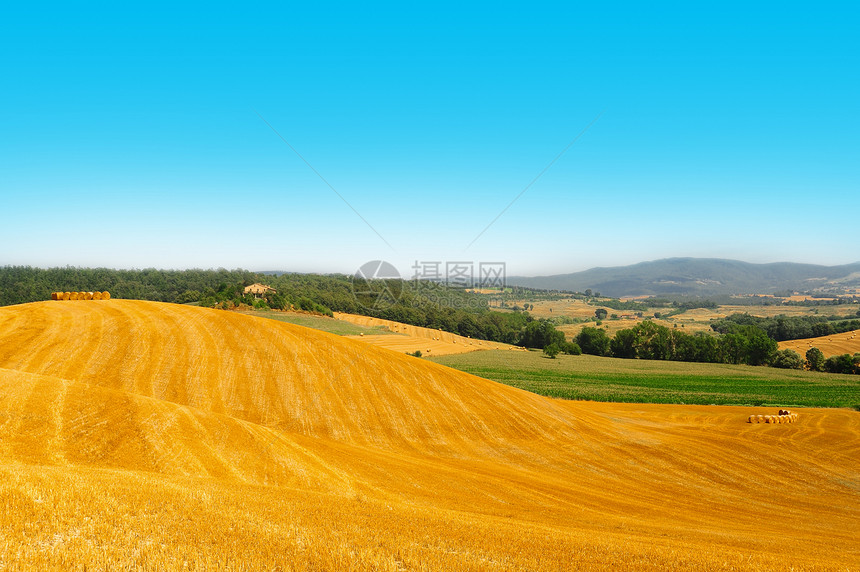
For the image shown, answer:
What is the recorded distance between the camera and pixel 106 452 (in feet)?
52.0

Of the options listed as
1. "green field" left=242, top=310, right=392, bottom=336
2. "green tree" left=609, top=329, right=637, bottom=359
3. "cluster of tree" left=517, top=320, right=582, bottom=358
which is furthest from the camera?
"cluster of tree" left=517, top=320, right=582, bottom=358

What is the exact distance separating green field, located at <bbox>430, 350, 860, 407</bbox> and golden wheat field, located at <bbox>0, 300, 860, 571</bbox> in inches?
663

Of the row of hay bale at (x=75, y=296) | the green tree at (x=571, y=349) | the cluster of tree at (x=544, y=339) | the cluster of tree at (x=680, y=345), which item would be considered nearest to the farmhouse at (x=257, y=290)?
the row of hay bale at (x=75, y=296)

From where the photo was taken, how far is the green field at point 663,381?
204ft

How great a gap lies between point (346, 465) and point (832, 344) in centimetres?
14944

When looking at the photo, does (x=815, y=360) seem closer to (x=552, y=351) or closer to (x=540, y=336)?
(x=552, y=351)

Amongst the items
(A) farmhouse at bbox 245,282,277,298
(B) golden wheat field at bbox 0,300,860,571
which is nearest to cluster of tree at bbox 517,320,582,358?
(B) golden wheat field at bbox 0,300,860,571

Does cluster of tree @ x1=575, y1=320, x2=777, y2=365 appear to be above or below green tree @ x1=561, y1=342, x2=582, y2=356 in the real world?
above

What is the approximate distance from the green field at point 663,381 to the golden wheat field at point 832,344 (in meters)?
25.7

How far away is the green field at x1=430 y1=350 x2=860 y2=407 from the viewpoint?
2448 inches

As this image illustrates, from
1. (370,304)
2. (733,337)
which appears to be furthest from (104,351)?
(370,304)

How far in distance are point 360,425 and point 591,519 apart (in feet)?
54.9

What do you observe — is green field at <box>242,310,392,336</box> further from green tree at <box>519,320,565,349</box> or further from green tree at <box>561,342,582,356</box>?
green tree at <box>561,342,582,356</box>

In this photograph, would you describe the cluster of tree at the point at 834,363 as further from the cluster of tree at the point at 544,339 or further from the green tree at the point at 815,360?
the cluster of tree at the point at 544,339
